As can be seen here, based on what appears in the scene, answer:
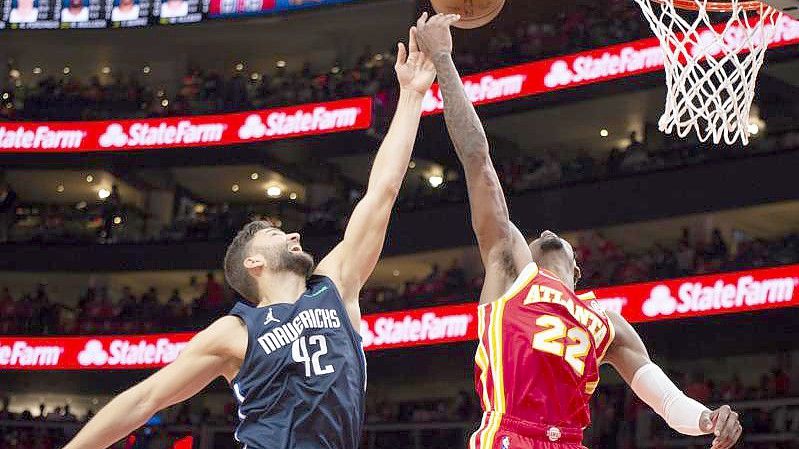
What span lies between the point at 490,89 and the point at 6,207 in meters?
11.8

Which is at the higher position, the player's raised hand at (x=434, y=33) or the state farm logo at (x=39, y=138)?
the state farm logo at (x=39, y=138)

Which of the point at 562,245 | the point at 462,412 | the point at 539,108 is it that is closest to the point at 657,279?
the point at 462,412

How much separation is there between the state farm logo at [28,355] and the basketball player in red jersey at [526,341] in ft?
62.3

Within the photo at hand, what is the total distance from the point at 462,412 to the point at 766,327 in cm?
462

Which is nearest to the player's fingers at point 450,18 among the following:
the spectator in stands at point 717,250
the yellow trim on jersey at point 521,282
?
the yellow trim on jersey at point 521,282

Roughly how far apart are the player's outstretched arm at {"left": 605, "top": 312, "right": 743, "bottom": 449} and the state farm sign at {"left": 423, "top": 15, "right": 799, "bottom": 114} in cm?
1387

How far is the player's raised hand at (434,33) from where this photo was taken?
4.60 metres

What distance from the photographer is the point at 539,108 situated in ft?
70.1

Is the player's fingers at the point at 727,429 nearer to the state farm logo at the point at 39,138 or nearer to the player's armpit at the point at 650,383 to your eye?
the player's armpit at the point at 650,383

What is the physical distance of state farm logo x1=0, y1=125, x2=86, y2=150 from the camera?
81.8ft

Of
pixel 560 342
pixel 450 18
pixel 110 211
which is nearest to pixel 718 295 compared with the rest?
pixel 560 342

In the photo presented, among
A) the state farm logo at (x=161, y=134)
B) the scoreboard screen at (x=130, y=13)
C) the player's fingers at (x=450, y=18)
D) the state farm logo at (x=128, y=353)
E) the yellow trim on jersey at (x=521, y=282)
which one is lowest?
the yellow trim on jersey at (x=521, y=282)

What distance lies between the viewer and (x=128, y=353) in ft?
72.5

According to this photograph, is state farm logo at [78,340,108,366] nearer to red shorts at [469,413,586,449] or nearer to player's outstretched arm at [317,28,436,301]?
red shorts at [469,413,586,449]
